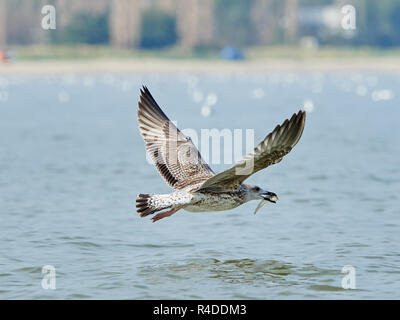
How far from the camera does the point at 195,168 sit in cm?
1057

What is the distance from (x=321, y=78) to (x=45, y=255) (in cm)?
4726

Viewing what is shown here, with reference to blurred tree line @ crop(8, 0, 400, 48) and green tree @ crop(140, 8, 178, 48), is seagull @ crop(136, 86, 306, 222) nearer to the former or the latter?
blurred tree line @ crop(8, 0, 400, 48)

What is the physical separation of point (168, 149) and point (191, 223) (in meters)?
2.23

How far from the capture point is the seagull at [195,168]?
340 inches

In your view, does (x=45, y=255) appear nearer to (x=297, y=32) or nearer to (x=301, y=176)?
(x=301, y=176)

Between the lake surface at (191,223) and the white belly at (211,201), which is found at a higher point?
the white belly at (211,201)

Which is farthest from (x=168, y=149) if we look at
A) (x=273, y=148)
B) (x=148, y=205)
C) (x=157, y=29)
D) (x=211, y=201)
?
Result: (x=157, y=29)

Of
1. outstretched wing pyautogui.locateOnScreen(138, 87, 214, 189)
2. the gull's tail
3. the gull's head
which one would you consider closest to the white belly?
the gull's head

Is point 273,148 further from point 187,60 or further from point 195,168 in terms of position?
point 187,60

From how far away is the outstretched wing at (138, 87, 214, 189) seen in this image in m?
10.6

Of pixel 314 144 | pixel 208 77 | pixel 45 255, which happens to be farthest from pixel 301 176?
pixel 208 77

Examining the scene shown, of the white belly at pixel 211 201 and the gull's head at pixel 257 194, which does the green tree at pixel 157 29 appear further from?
the white belly at pixel 211 201

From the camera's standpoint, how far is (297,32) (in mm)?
73250

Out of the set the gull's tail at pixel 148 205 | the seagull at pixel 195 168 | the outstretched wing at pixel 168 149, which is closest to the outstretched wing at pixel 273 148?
the seagull at pixel 195 168
